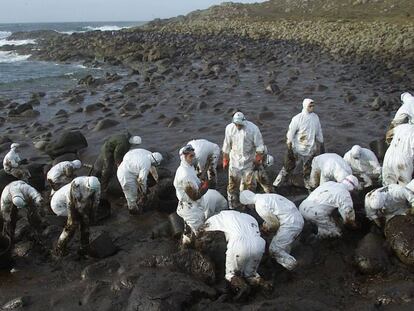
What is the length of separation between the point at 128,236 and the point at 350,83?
17.0 metres

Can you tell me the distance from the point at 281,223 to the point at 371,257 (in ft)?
5.13

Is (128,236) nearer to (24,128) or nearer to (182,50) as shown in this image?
(24,128)

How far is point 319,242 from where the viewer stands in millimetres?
7965

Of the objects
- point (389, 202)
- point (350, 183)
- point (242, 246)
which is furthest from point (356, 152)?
point (242, 246)

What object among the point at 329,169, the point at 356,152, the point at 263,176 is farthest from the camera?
the point at 263,176

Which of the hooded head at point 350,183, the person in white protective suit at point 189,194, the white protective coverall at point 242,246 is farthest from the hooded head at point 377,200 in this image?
the person in white protective suit at point 189,194

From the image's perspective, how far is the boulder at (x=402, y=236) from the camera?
22.8 ft

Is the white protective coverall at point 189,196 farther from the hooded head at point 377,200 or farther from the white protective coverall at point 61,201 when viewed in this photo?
the hooded head at point 377,200

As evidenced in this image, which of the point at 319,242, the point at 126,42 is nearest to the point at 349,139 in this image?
the point at 319,242

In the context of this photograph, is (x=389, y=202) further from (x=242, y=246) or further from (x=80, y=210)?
(x=80, y=210)

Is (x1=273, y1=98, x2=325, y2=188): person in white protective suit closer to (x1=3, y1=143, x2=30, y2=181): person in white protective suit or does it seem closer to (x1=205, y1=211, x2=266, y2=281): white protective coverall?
(x1=205, y1=211, x2=266, y2=281): white protective coverall

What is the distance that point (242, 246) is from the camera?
6.57 meters

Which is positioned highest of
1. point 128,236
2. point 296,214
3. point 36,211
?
point 296,214

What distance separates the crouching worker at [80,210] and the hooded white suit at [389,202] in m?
5.09
